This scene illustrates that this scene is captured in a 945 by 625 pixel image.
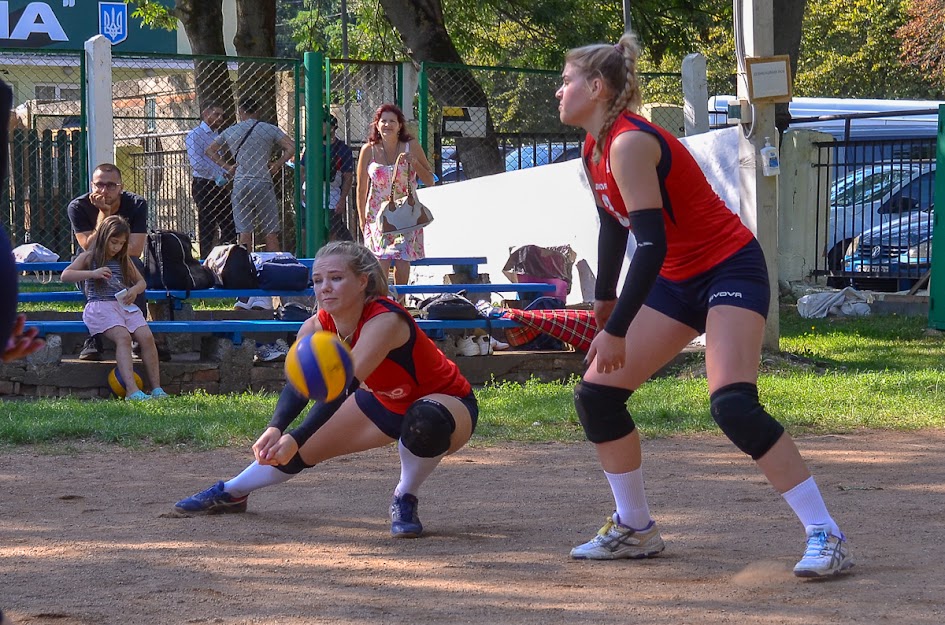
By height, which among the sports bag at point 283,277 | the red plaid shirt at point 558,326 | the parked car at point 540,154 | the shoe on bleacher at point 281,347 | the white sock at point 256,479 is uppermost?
the parked car at point 540,154

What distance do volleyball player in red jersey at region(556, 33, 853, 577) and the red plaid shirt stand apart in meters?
5.56

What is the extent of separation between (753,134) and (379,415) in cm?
600

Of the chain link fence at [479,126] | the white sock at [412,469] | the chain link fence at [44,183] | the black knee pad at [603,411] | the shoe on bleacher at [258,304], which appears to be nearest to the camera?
the black knee pad at [603,411]

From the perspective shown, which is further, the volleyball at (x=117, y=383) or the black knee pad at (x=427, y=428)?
the volleyball at (x=117, y=383)

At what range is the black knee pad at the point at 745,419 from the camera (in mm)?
4039

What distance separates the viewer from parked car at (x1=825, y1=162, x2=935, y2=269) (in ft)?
51.2

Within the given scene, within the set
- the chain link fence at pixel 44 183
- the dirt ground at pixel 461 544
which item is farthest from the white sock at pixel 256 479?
the chain link fence at pixel 44 183

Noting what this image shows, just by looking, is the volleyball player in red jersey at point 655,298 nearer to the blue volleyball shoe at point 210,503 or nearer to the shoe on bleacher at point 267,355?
the blue volleyball shoe at point 210,503

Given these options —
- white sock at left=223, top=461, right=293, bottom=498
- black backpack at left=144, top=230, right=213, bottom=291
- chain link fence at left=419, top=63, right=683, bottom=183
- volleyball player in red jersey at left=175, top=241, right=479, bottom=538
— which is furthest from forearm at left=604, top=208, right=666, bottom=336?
chain link fence at left=419, top=63, right=683, bottom=183

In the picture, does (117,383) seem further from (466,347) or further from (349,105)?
(349,105)

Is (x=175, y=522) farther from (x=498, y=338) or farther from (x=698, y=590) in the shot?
(x=498, y=338)

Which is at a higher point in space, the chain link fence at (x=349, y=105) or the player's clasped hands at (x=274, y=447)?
the chain link fence at (x=349, y=105)

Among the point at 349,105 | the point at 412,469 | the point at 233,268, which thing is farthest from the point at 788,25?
the point at 412,469

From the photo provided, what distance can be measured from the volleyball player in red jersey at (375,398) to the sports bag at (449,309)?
4749 mm
